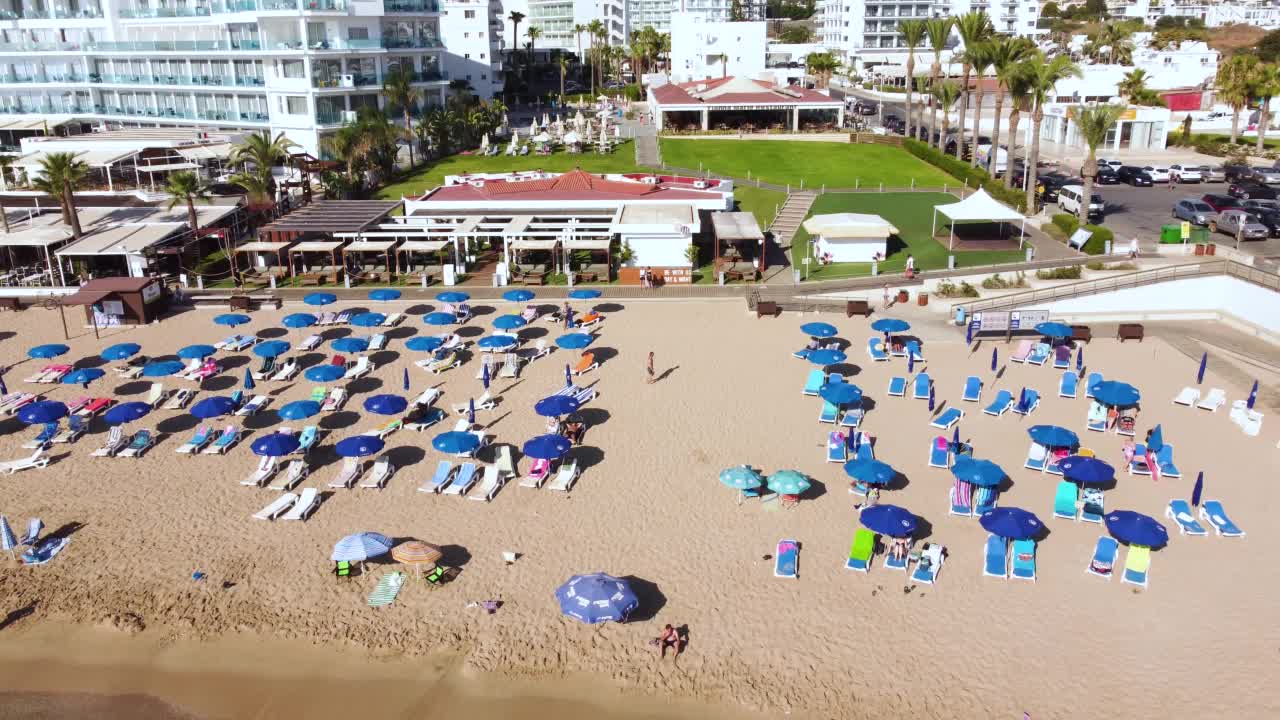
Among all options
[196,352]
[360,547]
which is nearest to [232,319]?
[196,352]

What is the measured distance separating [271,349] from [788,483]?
1716 cm

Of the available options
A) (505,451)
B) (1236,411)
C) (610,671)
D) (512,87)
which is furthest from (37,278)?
(512,87)

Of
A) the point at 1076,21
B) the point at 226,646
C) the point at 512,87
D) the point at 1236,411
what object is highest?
the point at 1076,21

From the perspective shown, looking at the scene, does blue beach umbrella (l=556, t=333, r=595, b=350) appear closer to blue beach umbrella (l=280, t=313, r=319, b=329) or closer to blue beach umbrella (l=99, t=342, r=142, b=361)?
blue beach umbrella (l=280, t=313, r=319, b=329)

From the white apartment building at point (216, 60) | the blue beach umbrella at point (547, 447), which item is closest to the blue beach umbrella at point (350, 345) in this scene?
the blue beach umbrella at point (547, 447)

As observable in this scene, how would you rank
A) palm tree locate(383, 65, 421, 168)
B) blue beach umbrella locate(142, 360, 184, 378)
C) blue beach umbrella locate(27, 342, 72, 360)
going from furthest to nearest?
1. palm tree locate(383, 65, 421, 168)
2. blue beach umbrella locate(27, 342, 72, 360)
3. blue beach umbrella locate(142, 360, 184, 378)

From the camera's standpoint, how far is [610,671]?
634 inches

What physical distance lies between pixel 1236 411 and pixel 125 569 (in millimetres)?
27343

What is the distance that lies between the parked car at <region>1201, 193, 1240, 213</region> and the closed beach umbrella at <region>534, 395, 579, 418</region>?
3722 cm

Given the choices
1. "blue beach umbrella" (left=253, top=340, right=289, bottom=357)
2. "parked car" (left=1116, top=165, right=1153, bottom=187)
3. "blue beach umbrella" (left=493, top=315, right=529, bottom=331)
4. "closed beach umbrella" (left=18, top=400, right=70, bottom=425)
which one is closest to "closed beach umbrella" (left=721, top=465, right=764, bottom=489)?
"blue beach umbrella" (left=493, top=315, right=529, bottom=331)

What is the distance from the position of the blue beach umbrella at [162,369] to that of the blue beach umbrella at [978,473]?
22.6 metres

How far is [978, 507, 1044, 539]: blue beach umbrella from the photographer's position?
711 inches

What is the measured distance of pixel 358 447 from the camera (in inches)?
861

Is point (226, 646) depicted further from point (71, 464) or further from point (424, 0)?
point (424, 0)
